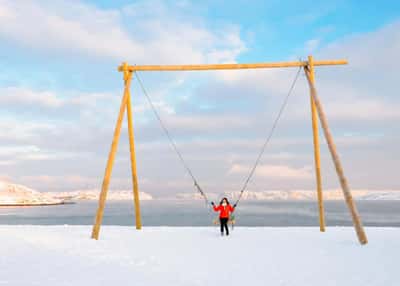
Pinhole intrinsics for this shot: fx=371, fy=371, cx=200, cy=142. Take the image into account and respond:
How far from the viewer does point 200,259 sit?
8805mm

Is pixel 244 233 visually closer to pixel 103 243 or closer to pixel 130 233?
pixel 130 233

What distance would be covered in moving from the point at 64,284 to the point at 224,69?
940cm

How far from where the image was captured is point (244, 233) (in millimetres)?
13742

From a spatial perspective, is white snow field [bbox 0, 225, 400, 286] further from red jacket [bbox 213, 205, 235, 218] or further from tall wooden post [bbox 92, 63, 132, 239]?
red jacket [bbox 213, 205, 235, 218]

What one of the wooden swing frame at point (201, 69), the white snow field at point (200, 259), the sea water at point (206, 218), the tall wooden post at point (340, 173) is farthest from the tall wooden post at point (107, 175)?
the sea water at point (206, 218)

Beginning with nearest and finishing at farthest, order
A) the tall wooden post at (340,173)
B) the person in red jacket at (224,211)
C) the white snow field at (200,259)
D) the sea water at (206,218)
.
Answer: the white snow field at (200,259)
the tall wooden post at (340,173)
the person in red jacket at (224,211)
the sea water at (206,218)

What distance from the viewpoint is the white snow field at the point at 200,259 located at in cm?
674

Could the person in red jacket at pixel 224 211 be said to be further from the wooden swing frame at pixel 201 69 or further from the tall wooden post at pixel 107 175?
the tall wooden post at pixel 107 175

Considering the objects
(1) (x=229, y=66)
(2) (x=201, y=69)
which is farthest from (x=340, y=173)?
(2) (x=201, y=69)

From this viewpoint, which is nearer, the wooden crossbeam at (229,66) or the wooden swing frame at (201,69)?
the wooden swing frame at (201,69)

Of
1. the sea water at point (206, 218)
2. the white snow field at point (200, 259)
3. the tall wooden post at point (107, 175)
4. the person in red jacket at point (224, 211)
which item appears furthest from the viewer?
the sea water at point (206, 218)

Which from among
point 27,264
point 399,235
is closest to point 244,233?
point 399,235

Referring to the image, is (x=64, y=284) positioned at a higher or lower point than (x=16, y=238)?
lower

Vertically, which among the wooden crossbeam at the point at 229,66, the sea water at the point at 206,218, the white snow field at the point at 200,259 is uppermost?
the wooden crossbeam at the point at 229,66
